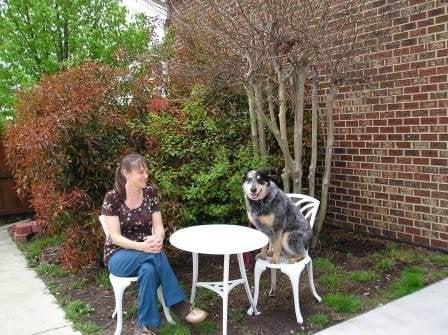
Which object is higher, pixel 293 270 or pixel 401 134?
pixel 401 134

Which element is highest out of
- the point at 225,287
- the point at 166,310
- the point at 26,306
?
the point at 225,287

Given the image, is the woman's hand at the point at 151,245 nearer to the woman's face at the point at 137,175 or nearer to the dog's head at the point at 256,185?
the woman's face at the point at 137,175

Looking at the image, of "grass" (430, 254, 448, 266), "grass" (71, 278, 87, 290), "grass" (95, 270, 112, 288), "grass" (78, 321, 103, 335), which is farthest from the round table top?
"grass" (430, 254, 448, 266)

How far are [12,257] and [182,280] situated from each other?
278cm

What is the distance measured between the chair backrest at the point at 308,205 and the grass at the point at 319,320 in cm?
82

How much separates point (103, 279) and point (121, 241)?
1.54m

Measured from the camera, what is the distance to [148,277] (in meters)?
3.48

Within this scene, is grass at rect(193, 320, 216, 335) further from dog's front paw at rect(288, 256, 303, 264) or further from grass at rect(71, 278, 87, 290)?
grass at rect(71, 278, 87, 290)

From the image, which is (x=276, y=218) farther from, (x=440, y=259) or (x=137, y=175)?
(x=440, y=259)

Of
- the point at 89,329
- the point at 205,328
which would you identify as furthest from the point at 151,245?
the point at 89,329

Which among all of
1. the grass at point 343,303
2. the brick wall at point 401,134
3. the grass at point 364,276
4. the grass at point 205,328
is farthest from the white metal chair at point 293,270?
the brick wall at point 401,134

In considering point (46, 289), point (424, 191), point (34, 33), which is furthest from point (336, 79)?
point (34, 33)

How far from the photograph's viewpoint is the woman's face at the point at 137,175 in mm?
3650

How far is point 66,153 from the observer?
15.7ft
